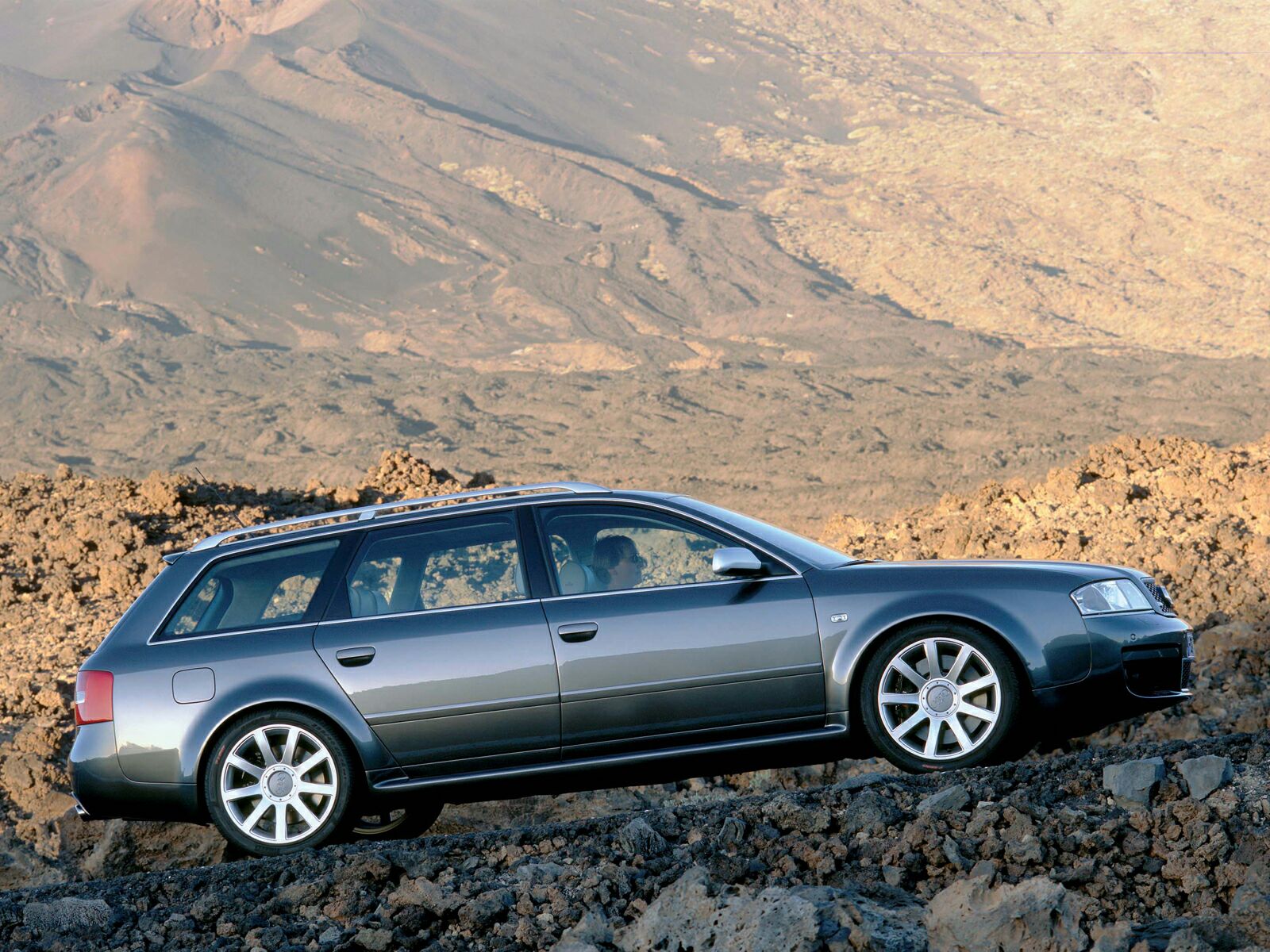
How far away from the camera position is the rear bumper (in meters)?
5.94

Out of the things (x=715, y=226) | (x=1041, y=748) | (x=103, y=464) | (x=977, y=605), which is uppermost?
(x=715, y=226)

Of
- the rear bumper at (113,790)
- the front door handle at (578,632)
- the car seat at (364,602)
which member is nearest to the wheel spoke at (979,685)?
the front door handle at (578,632)

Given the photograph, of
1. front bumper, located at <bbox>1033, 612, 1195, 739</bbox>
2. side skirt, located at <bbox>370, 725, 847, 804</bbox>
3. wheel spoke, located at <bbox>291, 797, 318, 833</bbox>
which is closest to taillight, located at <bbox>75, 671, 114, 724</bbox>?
wheel spoke, located at <bbox>291, 797, 318, 833</bbox>

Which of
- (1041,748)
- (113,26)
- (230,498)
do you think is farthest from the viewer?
(113,26)

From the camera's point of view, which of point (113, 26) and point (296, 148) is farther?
point (113, 26)

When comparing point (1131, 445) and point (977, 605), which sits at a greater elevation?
point (1131, 445)

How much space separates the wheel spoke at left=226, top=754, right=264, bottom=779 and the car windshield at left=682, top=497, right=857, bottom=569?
2062 millimetres

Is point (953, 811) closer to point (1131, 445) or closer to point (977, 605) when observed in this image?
point (977, 605)

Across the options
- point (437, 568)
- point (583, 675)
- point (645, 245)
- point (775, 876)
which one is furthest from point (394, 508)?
point (645, 245)

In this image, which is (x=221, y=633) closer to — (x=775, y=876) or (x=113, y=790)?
(x=113, y=790)

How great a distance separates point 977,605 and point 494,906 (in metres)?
2.38

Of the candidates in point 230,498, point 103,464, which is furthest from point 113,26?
point 230,498

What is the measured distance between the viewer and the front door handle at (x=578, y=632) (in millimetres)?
5793

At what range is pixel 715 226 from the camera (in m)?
69.2
